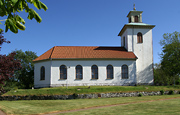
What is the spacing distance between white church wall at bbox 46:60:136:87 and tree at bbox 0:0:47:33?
30.1m

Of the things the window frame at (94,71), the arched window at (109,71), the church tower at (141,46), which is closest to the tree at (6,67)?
the window frame at (94,71)

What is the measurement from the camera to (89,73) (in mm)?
34094

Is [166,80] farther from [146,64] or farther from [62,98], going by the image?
[62,98]

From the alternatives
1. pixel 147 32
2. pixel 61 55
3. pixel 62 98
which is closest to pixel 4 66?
pixel 62 98

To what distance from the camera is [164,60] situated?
3775 centimetres

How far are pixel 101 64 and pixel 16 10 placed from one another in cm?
3121

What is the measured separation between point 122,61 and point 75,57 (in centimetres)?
942

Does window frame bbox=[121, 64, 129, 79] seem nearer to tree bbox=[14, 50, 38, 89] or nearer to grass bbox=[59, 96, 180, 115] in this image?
grass bbox=[59, 96, 180, 115]

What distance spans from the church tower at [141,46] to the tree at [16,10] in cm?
3464

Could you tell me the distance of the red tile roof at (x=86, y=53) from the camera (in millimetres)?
34312

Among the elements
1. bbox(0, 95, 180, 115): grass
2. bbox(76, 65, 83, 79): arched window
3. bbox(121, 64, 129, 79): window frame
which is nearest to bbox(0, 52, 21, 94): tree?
bbox(0, 95, 180, 115): grass

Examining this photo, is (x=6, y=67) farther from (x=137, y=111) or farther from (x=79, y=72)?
(x=79, y=72)

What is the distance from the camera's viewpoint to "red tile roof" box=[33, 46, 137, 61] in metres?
34.3

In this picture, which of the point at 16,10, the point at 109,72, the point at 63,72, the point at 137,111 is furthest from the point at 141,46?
the point at 16,10
